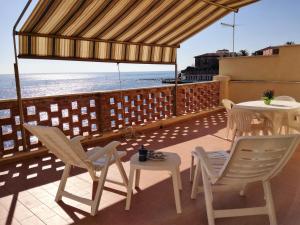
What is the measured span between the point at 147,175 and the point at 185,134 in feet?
9.12

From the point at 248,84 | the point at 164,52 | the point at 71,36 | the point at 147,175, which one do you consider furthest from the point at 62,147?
the point at 248,84

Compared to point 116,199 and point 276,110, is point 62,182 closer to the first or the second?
point 116,199

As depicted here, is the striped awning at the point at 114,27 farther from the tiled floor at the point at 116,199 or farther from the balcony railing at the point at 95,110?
the tiled floor at the point at 116,199

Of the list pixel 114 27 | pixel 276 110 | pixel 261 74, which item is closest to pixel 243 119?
pixel 276 110

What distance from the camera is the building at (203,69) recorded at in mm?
43331

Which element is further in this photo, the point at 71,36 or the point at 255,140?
the point at 71,36

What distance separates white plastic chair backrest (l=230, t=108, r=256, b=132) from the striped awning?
Answer: 7.73ft

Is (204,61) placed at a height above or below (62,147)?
above

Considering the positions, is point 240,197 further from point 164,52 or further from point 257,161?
point 164,52

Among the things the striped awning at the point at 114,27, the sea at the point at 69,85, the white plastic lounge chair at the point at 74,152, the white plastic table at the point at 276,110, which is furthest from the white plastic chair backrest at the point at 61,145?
the sea at the point at 69,85

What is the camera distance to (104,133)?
6445mm

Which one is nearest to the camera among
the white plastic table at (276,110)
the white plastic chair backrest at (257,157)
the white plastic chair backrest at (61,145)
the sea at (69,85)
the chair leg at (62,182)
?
the white plastic chair backrest at (257,157)

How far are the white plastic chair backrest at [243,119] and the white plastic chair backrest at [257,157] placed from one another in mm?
2515

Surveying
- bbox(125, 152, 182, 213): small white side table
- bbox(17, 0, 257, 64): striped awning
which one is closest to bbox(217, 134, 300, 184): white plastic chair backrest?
bbox(125, 152, 182, 213): small white side table
